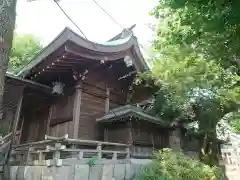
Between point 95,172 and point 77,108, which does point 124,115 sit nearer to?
point 77,108

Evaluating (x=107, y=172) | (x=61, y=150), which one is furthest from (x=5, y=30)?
(x=107, y=172)

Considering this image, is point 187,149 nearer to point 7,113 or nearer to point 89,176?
point 89,176

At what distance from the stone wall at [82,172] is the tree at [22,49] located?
60.9 feet

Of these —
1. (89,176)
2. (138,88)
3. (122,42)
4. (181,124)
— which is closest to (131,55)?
(122,42)

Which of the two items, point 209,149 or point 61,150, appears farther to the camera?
point 209,149

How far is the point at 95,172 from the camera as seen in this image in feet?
25.7

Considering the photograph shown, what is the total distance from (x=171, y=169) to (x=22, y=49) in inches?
924

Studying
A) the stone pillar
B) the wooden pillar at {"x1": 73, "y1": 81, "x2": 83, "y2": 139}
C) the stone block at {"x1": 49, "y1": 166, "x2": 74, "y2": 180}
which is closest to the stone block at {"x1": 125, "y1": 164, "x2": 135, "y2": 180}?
the wooden pillar at {"x1": 73, "y1": 81, "x2": 83, "y2": 139}

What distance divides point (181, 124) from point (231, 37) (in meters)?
9.54

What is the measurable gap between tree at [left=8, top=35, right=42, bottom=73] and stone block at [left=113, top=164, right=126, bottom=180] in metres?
19.5

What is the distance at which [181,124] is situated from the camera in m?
13.1

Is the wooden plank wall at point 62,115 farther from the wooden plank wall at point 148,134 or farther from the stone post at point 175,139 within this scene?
the stone post at point 175,139

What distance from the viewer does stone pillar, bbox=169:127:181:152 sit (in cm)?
1271

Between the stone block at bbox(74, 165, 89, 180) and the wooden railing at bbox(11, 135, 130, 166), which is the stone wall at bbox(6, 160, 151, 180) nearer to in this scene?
the stone block at bbox(74, 165, 89, 180)
